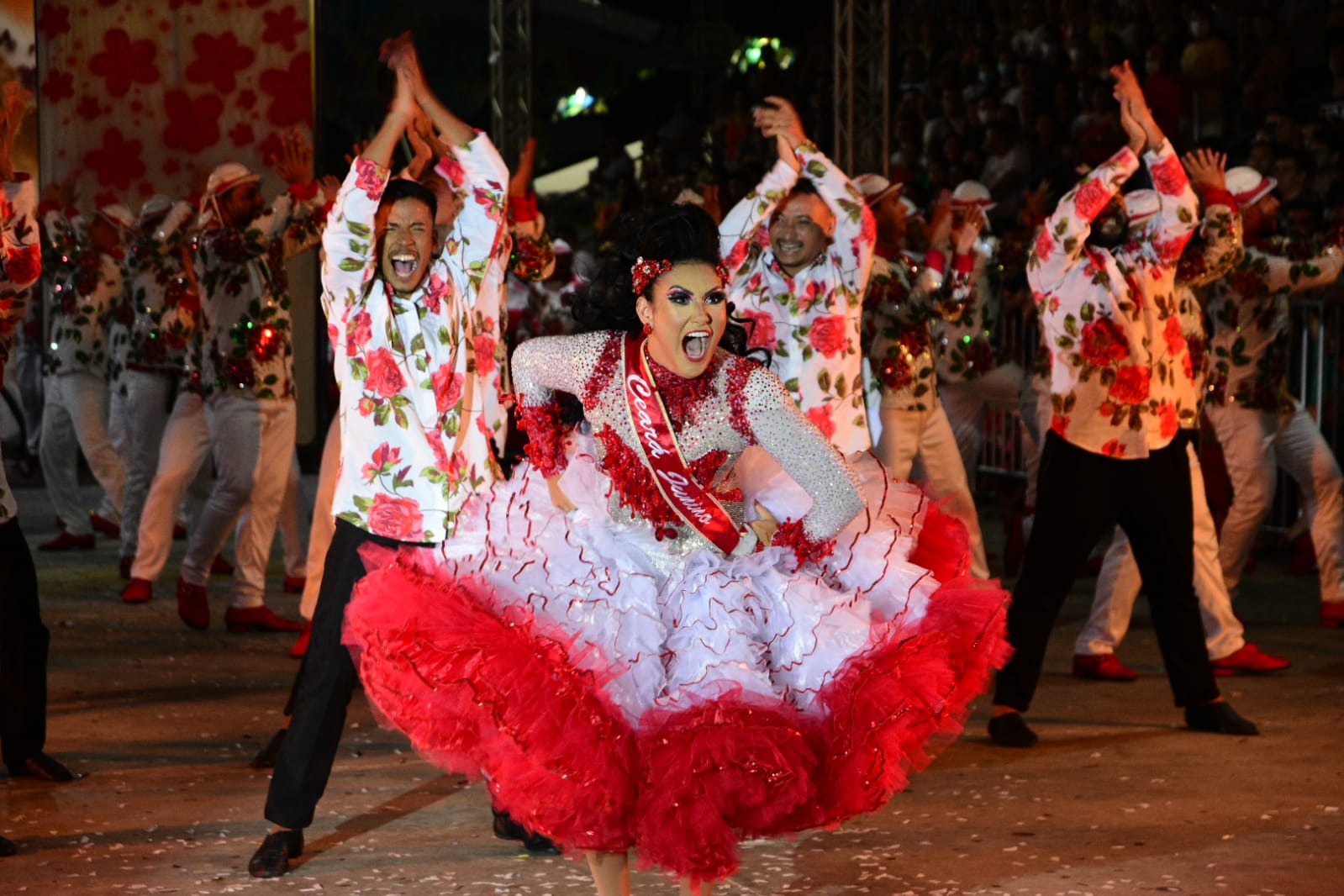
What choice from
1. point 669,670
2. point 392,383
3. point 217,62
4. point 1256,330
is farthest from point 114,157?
point 669,670

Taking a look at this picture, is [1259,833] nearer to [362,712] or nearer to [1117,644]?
[1117,644]

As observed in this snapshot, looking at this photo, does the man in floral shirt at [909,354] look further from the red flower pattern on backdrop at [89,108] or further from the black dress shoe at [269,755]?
the red flower pattern on backdrop at [89,108]

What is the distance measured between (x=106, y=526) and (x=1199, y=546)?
310 inches

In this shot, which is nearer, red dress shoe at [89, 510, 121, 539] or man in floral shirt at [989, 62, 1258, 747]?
man in floral shirt at [989, 62, 1258, 747]

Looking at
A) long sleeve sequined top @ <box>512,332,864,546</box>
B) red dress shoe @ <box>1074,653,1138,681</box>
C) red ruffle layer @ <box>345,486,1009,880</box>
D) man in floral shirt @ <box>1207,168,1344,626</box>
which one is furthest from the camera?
man in floral shirt @ <box>1207,168,1344,626</box>

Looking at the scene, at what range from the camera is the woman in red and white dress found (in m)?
3.89

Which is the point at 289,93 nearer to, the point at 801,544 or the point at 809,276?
the point at 809,276

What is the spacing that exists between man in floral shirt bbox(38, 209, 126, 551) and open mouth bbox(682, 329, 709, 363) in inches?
309

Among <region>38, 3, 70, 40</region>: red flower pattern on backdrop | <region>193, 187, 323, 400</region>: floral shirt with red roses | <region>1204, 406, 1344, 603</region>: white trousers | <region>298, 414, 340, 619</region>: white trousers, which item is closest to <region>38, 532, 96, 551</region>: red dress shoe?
<region>193, 187, 323, 400</region>: floral shirt with red roses

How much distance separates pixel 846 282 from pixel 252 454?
3419 mm

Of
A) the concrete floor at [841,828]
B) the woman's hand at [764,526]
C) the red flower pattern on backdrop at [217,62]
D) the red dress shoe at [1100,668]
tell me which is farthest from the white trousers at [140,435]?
the woman's hand at [764,526]

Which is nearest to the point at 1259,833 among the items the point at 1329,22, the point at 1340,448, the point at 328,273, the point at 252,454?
the point at 328,273

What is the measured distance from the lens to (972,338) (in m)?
10.8

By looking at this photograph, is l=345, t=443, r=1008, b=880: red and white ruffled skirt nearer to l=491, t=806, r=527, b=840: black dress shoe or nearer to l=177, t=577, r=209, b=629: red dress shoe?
l=491, t=806, r=527, b=840: black dress shoe
